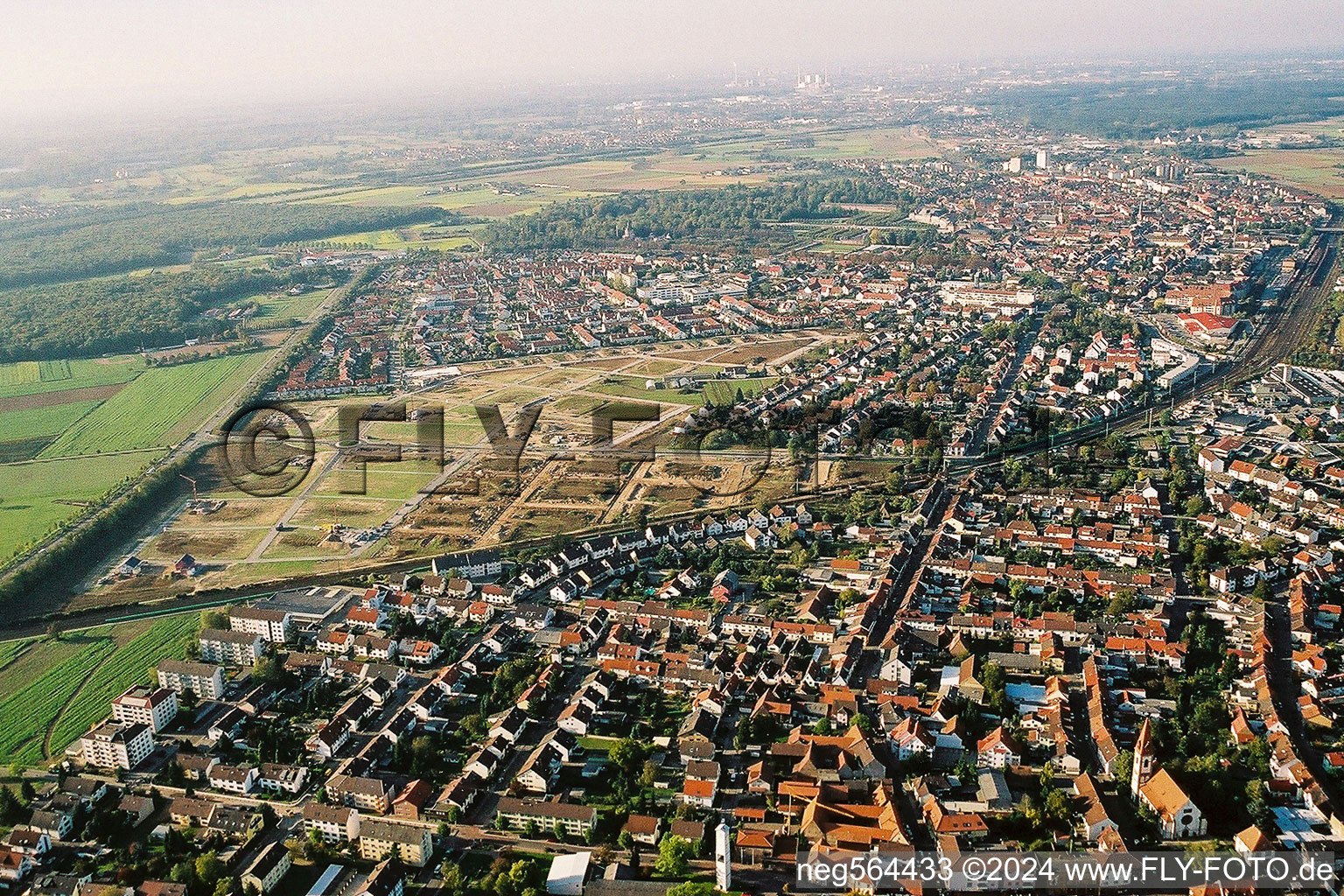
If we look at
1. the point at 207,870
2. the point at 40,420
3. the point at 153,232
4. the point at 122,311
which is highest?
the point at 153,232

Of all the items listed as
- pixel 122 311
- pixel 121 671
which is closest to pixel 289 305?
pixel 122 311

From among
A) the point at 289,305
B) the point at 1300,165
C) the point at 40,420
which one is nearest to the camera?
the point at 40,420

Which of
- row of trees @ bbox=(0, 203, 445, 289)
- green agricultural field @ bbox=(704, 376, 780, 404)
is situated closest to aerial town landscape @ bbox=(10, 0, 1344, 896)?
green agricultural field @ bbox=(704, 376, 780, 404)

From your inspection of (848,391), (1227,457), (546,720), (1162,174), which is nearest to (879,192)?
(1162,174)

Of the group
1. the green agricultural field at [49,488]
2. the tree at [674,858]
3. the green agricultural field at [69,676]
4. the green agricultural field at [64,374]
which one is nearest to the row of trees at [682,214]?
the green agricultural field at [64,374]

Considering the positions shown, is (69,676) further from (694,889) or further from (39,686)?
(694,889)

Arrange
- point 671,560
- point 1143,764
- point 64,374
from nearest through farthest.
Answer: point 1143,764, point 671,560, point 64,374

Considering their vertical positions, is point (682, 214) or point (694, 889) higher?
point (682, 214)

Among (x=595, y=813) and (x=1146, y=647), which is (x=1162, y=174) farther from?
(x=595, y=813)
